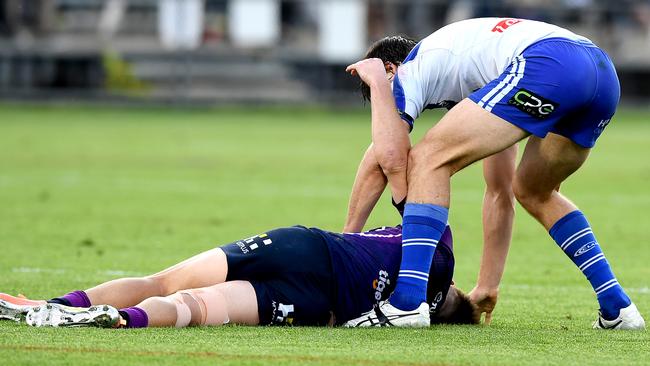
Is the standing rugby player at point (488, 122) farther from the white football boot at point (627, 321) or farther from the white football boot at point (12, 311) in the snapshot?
the white football boot at point (12, 311)

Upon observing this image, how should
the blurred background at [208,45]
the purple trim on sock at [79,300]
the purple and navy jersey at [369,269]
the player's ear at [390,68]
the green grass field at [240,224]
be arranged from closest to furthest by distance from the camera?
the green grass field at [240,224] → the purple trim on sock at [79,300] → the purple and navy jersey at [369,269] → the player's ear at [390,68] → the blurred background at [208,45]

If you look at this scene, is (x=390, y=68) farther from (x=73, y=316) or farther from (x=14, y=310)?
(x=14, y=310)

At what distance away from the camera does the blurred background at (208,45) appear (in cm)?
3078

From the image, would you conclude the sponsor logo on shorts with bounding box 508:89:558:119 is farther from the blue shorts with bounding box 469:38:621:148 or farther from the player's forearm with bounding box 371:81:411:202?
the player's forearm with bounding box 371:81:411:202

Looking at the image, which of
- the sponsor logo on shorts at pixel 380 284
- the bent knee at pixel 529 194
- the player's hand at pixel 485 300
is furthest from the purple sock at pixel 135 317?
the bent knee at pixel 529 194

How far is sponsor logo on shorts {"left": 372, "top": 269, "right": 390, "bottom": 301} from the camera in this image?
6.30m

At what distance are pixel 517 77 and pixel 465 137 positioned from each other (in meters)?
0.38

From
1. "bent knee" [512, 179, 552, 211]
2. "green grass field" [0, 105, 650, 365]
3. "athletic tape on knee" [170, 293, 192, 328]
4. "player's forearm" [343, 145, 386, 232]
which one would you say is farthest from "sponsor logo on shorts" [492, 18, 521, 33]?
"athletic tape on knee" [170, 293, 192, 328]

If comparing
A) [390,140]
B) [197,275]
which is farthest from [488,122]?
[197,275]

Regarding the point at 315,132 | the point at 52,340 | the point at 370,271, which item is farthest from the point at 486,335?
the point at 315,132

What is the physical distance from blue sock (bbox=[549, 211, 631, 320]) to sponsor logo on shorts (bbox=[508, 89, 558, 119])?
Answer: 2.76ft

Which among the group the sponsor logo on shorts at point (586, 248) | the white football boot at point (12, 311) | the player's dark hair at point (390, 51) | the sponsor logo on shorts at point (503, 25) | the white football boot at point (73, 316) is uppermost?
the sponsor logo on shorts at point (503, 25)

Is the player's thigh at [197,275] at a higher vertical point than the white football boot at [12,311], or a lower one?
higher

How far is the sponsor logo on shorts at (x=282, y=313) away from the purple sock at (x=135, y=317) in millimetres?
628
